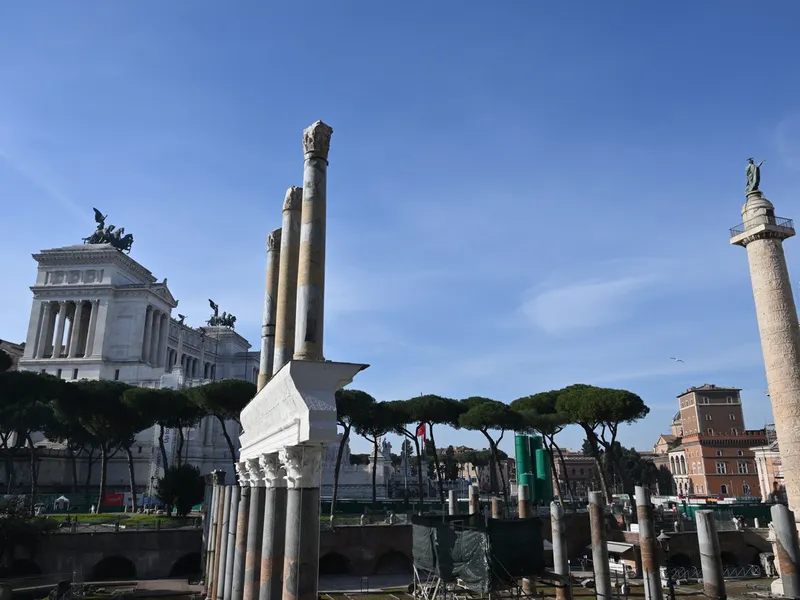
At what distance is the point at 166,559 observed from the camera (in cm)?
3050

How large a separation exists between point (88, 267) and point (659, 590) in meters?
66.7

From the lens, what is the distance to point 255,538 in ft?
39.7

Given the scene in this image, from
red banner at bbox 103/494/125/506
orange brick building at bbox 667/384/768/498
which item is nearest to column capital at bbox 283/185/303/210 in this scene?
red banner at bbox 103/494/125/506

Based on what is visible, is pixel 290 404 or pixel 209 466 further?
pixel 209 466

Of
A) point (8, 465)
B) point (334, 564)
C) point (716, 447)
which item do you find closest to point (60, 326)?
point (8, 465)

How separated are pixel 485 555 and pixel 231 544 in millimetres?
6819

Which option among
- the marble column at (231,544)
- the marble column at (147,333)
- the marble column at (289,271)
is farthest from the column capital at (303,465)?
the marble column at (147,333)

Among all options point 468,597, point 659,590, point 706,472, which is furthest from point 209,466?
point 706,472

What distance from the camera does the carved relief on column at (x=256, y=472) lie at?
1255cm

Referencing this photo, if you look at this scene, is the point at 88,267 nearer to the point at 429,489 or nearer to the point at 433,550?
the point at 429,489

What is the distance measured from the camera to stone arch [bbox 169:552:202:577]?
3095 cm

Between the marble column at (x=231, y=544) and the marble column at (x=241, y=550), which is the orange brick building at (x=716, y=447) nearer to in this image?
the marble column at (x=231, y=544)

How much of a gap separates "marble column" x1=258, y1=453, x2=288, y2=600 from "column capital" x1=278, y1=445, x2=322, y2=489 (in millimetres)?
1408

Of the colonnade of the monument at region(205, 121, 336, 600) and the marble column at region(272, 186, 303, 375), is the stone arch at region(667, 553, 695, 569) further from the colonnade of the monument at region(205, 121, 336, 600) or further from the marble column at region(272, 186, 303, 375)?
the marble column at region(272, 186, 303, 375)
